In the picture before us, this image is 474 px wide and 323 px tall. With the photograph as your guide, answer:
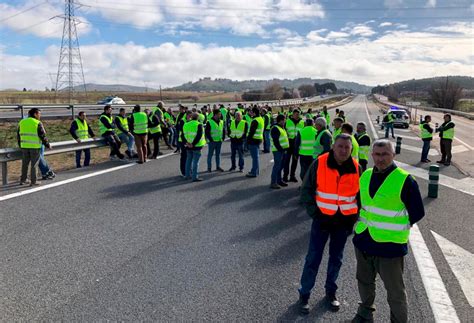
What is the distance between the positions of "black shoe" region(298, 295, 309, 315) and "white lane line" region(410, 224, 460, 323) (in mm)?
1303

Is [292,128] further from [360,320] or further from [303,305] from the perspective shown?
[360,320]

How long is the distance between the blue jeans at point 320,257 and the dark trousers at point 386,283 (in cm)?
43

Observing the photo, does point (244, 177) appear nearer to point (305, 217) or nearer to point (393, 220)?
point (305, 217)

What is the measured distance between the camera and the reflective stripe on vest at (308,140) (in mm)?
8766

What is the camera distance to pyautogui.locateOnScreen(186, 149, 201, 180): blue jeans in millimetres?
10136

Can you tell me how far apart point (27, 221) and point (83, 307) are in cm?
317

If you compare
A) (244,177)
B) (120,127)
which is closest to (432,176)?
(244,177)

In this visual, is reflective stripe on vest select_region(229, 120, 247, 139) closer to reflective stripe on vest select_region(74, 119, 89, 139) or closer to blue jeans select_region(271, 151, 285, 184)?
blue jeans select_region(271, 151, 285, 184)

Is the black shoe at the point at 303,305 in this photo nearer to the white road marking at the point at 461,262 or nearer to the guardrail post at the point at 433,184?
the white road marking at the point at 461,262

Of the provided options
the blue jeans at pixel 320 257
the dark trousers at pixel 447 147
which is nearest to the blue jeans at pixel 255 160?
the blue jeans at pixel 320 257

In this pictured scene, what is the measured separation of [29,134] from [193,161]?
393 cm

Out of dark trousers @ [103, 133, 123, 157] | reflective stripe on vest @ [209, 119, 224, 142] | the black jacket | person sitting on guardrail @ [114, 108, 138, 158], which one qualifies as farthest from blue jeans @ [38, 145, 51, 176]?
the black jacket

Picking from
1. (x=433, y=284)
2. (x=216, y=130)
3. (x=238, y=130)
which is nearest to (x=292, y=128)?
(x=238, y=130)

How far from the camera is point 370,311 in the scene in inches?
152
